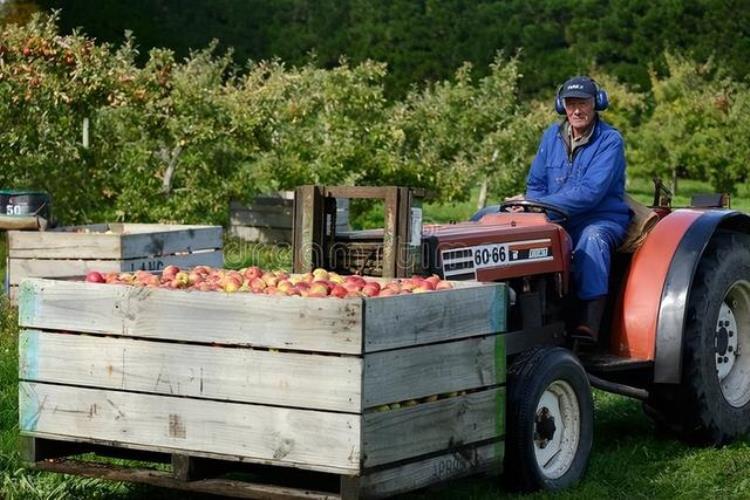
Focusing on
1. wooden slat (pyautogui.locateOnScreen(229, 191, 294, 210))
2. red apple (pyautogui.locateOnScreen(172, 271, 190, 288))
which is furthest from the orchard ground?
wooden slat (pyautogui.locateOnScreen(229, 191, 294, 210))

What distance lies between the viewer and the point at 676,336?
24.5 ft

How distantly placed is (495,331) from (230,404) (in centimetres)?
120

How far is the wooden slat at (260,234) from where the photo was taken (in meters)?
17.3

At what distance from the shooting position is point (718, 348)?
8.01 m

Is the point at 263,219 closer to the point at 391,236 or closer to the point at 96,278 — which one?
the point at 391,236

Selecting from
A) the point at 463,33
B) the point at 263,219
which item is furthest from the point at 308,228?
the point at 463,33

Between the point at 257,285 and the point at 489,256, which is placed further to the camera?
the point at 489,256

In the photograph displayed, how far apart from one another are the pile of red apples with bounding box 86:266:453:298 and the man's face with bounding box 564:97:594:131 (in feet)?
6.16

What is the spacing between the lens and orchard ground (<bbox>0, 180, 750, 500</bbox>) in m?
6.37

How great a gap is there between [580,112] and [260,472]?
2.85 m

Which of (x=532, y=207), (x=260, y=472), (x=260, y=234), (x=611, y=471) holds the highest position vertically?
(x=532, y=207)

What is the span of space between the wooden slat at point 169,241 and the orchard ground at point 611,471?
129 cm

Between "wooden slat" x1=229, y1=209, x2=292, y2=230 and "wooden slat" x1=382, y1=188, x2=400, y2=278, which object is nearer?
"wooden slat" x1=382, y1=188, x2=400, y2=278

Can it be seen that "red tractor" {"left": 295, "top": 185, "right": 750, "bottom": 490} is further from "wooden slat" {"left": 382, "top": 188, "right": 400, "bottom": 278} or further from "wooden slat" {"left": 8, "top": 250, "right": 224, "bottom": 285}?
"wooden slat" {"left": 8, "top": 250, "right": 224, "bottom": 285}
